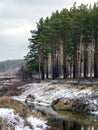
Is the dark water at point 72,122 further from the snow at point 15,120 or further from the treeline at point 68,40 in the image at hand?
the treeline at point 68,40

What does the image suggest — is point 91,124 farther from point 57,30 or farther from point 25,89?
point 57,30

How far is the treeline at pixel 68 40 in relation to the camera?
66.1 meters

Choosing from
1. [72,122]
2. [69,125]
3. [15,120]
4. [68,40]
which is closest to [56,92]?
[68,40]

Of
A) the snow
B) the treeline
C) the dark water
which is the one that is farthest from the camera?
the treeline

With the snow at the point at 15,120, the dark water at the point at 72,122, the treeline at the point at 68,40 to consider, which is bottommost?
the dark water at the point at 72,122

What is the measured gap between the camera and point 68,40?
248ft

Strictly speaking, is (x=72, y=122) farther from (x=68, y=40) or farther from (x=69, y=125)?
(x=68, y=40)

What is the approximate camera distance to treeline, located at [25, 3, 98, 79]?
66125 mm

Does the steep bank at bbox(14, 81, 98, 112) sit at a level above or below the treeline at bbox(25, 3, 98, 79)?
below

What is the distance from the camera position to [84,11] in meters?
65.9

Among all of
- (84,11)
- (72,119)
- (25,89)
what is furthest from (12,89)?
(72,119)

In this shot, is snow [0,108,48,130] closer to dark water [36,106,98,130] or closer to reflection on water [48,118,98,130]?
dark water [36,106,98,130]

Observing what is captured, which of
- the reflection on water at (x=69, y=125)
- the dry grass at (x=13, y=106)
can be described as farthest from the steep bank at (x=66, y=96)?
the dry grass at (x=13, y=106)

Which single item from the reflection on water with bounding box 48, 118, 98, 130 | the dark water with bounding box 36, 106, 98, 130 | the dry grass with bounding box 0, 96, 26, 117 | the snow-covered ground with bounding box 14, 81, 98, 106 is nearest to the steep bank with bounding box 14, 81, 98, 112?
the snow-covered ground with bounding box 14, 81, 98, 106
